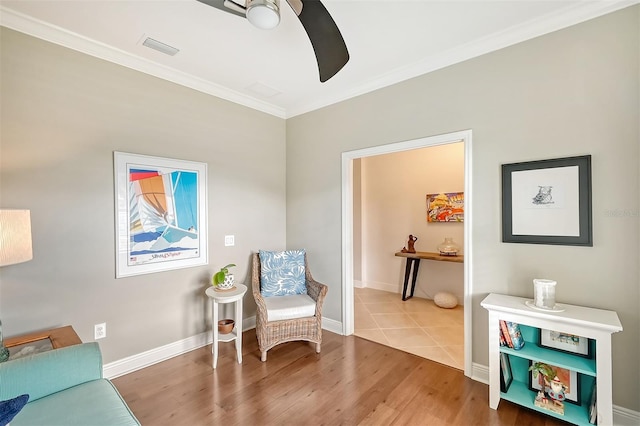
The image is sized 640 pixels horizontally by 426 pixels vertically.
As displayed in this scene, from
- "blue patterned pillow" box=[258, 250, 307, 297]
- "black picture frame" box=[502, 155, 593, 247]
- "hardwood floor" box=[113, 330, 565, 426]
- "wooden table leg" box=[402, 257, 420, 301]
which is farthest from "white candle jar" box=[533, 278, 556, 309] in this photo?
"wooden table leg" box=[402, 257, 420, 301]

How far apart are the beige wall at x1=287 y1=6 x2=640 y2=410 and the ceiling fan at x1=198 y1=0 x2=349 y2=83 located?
4.65ft

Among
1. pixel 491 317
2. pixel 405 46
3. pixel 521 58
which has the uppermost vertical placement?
pixel 405 46

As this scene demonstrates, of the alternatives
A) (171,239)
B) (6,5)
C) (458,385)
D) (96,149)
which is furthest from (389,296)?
(6,5)

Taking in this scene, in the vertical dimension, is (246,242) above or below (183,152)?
below

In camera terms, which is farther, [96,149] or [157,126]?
[157,126]

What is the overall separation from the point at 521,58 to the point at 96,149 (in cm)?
Result: 341

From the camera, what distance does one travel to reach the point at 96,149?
2.37m

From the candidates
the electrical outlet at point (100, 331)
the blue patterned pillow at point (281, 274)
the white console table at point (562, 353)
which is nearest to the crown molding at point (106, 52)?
the blue patterned pillow at point (281, 274)

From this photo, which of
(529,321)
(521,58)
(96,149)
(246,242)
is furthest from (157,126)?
(529,321)

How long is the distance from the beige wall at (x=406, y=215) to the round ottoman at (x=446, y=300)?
0.72ft

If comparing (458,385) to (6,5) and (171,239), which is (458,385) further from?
(6,5)

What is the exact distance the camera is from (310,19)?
1425 mm

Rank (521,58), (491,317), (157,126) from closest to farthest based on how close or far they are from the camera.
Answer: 1. (491,317)
2. (521,58)
3. (157,126)

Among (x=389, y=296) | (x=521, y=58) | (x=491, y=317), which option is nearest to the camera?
(x=491, y=317)
